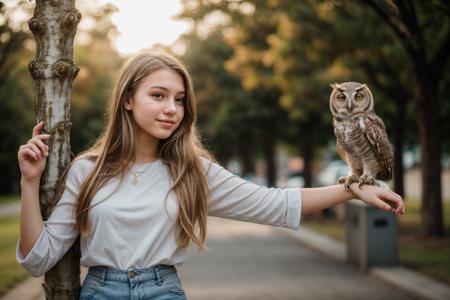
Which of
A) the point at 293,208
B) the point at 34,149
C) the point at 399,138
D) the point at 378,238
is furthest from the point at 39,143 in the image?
the point at 399,138

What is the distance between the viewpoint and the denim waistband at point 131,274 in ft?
9.18

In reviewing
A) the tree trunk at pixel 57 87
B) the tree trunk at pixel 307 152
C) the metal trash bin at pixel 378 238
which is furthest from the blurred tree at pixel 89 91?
→ the tree trunk at pixel 57 87

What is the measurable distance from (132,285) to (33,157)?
0.73m

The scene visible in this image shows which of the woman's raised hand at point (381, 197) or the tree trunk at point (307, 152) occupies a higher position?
the tree trunk at point (307, 152)

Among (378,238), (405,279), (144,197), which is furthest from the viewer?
(378,238)

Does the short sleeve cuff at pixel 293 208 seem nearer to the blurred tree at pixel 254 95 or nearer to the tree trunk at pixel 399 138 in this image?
the blurred tree at pixel 254 95

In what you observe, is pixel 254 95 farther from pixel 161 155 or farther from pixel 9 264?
pixel 161 155

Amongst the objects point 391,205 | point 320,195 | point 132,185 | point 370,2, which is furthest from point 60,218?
point 370,2

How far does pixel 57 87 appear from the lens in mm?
3273

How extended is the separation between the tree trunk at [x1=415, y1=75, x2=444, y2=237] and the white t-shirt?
433 inches

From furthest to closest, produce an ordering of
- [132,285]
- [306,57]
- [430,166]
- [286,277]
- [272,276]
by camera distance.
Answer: [306,57]
[430,166]
[272,276]
[286,277]
[132,285]

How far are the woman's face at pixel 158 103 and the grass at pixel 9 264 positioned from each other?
6449mm

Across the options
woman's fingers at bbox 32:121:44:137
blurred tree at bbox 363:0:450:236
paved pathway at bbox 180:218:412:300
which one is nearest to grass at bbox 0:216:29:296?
paved pathway at bbox 180:218:412:300

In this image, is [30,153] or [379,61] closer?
[30,153]
